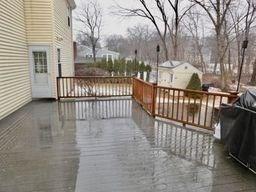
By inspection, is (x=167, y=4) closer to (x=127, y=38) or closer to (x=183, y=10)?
(x=183, y=10)

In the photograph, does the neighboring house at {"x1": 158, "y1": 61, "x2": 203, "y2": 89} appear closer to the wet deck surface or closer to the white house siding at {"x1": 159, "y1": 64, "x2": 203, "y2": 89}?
the white house siding at {"x1": 159, "y1": 64, "x2": 203, "y2": 89}

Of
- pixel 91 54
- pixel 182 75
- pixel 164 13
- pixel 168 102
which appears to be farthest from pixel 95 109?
pixel 91 54

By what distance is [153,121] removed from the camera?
5.82 meters

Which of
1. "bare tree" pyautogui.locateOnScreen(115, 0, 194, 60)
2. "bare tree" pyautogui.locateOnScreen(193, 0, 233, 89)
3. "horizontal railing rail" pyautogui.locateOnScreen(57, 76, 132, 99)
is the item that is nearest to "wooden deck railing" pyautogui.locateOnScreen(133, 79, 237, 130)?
"horizontal railing rail" pyautogui.locateOnScreen(57, 76, 132, 99)

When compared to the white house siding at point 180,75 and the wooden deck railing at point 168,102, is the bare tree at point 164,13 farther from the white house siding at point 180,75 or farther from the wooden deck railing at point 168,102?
the wooden deck railing at point 168,102

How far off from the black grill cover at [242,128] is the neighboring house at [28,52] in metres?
5.27

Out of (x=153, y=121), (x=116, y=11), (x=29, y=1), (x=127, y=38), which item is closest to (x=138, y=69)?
(x=116, y=11)

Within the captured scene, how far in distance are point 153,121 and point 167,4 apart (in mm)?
15848

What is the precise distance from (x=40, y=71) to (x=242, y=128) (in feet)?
22.4

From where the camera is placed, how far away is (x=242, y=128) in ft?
10.8

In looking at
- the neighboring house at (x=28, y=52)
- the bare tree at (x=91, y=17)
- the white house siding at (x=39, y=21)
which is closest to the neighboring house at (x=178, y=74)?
the neighboring house at (x=28, y=52)

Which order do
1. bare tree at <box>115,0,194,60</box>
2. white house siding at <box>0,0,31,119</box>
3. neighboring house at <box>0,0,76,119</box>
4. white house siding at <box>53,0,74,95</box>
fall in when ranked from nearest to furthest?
white house siding at <box>0,0,31,119</box>
neighboring house at <box>0,0,76,119</box>
white house siding at <box>53,0,74,95</box>
bare tree at <box>115,0,194,60</box>

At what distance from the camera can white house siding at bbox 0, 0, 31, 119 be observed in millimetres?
5773

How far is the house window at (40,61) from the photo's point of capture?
790 cm
